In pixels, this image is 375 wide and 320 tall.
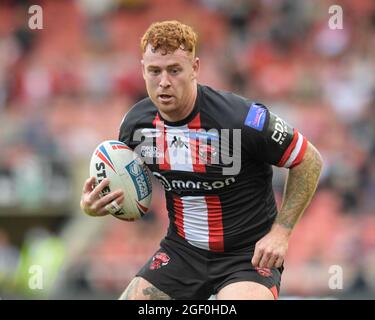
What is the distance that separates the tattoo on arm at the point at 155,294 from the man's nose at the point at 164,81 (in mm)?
1389

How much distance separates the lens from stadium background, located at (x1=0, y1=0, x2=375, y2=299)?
515 inches

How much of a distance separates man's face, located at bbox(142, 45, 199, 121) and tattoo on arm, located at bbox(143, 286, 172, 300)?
4.00ft

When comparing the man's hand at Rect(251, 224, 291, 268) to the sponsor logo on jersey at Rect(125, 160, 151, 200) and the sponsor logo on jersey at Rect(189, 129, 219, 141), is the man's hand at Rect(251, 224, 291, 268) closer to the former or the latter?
the sponsor logo on jersey at Rect(189, 129, 219, 141)

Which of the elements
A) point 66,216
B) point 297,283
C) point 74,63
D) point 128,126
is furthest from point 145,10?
point 128,126

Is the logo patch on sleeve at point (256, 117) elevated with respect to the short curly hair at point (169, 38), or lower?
lower

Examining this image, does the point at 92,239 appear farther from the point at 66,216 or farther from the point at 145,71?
the point at 145,71

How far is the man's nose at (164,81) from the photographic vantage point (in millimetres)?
5754

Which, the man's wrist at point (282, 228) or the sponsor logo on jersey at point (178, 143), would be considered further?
the sponsor logo on jersey at point (178, 143)
